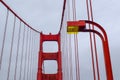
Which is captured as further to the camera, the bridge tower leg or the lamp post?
the bridge tower leg

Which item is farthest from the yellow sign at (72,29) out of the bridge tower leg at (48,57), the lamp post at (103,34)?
the bridge tower leg at (48,57)

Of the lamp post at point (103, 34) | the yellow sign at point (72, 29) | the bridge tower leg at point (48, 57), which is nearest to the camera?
the lamp post at point (103, 34)

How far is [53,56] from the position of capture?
11461mm

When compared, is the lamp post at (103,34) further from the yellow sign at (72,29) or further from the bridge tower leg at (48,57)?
the bridge tower leg at (48,57)

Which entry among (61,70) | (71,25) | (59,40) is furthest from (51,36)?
(71,25)

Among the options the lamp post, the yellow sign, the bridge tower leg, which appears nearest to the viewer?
the lamp post

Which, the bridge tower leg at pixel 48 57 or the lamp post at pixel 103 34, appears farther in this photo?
the bridge tower leg at pixel 48 57

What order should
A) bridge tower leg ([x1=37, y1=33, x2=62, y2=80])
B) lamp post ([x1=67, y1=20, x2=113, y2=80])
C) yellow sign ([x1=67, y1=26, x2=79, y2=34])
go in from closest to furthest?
lamp post ([x1=67, y1=20, x2=113, y2=80]), yellow sign ([x1=67, y1=26, x2=79, y2=34]), bridge tower leg ([x1=37, y1=33, x2=62, y2=80])

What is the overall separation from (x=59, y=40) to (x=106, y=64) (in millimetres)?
10290

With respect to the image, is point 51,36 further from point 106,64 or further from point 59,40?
point 106,64

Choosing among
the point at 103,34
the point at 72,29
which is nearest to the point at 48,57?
the point at 72,29

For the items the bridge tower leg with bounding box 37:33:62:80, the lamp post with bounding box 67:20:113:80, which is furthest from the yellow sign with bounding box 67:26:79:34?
the bridge tower leg with bounding box 37:33:62:80

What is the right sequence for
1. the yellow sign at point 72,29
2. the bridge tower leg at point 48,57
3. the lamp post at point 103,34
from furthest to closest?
1. the bridge tower leg at point 48,57
2. the yellow sign at point 72,29
3. the lamp post at point 103,34

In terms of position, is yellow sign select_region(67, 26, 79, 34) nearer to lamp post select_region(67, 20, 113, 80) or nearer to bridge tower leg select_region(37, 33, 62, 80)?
lamp post select_region(67, 20, 113, 80)
